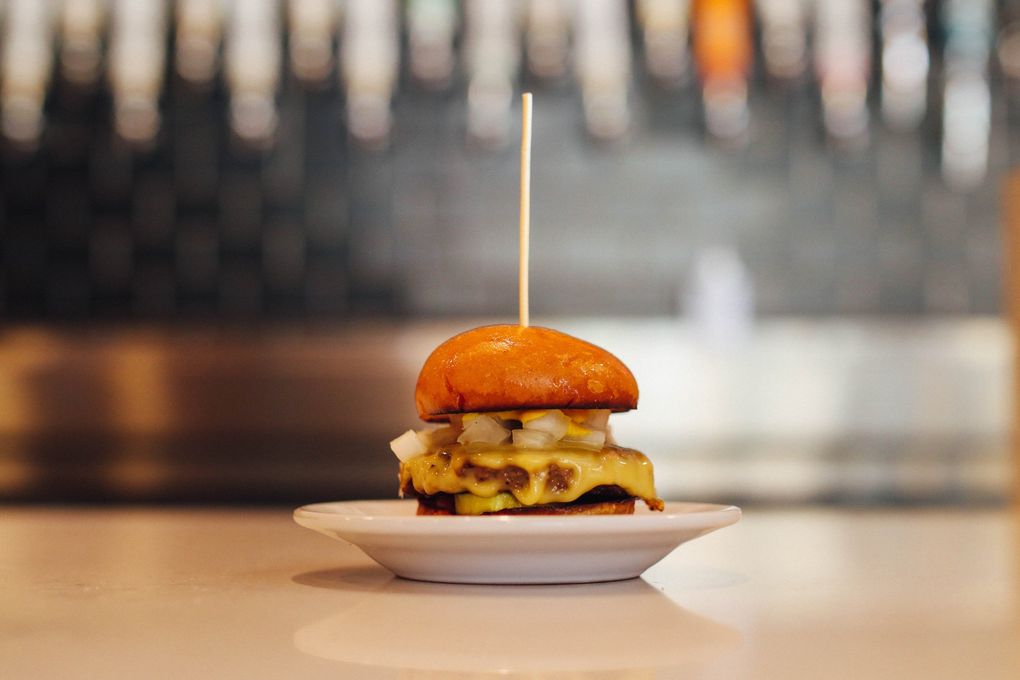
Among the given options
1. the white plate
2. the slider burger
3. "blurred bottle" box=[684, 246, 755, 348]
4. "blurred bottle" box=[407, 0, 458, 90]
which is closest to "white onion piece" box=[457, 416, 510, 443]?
the slider burger

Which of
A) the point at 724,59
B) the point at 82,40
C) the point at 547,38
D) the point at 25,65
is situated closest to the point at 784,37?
the point at 724,59

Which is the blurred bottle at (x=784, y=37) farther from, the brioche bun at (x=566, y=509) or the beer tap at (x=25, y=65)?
the brioche bun at (x=566, y=509)

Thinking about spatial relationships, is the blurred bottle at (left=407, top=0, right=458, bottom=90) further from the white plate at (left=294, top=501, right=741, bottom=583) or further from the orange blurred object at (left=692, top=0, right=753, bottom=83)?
the white plate at (left=294, top=501, right=741, bottom=583)

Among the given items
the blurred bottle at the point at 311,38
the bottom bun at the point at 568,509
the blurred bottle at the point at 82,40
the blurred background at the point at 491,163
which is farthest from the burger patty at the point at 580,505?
the blurred bottle at the point at 82,40

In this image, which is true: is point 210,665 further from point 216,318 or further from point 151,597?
point 216,318


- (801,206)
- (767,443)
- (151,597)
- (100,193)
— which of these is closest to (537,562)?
(151,597)

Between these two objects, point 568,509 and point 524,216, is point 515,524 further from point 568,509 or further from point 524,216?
point 524,216
